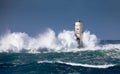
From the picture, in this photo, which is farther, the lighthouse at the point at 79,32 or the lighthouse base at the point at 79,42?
the lighthouse at the point at 79,32

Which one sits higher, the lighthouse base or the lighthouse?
the lighthouse

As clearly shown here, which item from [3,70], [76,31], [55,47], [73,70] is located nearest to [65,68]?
[73,70]

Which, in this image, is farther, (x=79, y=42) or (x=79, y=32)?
(x=79, y=42)

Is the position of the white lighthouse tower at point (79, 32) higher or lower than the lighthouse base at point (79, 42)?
higher

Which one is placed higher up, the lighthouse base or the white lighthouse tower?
the white lighthouse tower

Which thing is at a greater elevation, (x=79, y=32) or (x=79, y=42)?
(x=79, y=32)

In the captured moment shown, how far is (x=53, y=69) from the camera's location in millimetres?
49906

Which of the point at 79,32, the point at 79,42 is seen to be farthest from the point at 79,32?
the point at 79,42

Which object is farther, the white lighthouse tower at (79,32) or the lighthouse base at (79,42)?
the white lighthouse tower at (79,32)

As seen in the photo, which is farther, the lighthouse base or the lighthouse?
the lighthouse

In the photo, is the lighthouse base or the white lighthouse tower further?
the white lighthouse tower

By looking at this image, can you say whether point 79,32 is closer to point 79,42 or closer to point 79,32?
point 79,32

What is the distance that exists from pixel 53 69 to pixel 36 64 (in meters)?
6.47

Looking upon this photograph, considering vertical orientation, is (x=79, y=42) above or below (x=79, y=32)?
below
